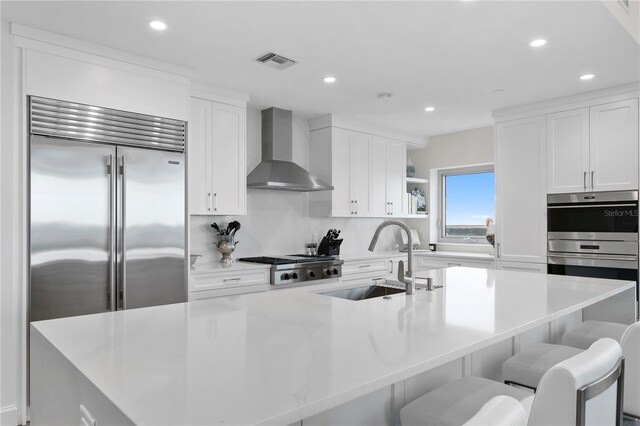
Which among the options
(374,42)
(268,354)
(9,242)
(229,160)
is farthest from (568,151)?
(9,242)

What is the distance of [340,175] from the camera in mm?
4758

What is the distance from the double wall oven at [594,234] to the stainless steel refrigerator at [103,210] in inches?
133

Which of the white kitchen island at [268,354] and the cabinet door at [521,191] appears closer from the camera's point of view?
the white kitchen island at [268,354]

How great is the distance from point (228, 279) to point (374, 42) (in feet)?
7.07

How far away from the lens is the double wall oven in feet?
12.1

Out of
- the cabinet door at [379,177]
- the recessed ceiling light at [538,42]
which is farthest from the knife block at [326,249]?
the recessed ceiling light at [538,42]

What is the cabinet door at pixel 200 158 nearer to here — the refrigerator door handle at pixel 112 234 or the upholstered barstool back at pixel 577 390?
the refrigerator door handle at pixel 112 234

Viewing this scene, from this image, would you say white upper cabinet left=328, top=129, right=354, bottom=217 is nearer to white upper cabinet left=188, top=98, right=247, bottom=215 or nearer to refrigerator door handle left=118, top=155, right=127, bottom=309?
white upper cabinet left=188, top=98, right=247, bottom=215

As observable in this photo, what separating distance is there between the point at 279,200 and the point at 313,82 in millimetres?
1523

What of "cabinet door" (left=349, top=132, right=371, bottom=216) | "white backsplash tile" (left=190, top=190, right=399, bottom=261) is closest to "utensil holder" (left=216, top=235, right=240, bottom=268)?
"white backsplash tile" (left=190, top=190, right=399, bottom=261)

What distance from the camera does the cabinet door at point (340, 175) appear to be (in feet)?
15.4

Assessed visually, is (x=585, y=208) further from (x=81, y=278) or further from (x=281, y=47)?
(x=81, y=278)

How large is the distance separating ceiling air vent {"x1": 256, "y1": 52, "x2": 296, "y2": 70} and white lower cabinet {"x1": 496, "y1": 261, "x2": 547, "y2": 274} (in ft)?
9.68

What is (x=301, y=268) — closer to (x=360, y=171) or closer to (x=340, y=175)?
(x=340, y=175)
